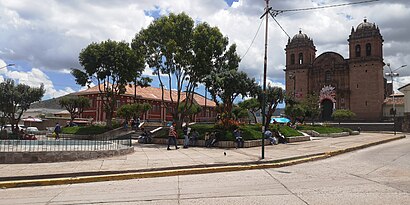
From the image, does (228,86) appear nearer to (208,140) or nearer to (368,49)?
(208,140)

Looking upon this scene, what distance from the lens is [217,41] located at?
2683cm

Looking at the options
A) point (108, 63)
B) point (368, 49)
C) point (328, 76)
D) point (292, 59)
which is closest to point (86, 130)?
point (108, 63)

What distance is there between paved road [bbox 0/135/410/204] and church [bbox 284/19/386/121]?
56.0 metres

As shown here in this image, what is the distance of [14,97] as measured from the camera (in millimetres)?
27594

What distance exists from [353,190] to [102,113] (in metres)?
51.1

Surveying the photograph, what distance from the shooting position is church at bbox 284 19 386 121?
64.6m

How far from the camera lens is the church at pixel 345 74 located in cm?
6456

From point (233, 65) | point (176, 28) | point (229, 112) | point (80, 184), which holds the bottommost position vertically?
point (80, 184)

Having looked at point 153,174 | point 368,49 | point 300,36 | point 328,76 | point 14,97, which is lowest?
point 153,174

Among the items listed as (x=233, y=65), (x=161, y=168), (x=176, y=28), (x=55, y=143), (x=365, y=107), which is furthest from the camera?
(x=365, y=107)

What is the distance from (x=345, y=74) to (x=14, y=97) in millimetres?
60417

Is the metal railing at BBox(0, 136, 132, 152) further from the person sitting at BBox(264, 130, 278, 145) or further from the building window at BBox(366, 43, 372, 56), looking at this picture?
the building window at BBox(366, 43, 372, 56)

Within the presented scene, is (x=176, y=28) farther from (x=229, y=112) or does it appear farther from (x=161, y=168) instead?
(x=161, y=168)

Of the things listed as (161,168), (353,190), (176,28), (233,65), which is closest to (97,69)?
(176,28)
